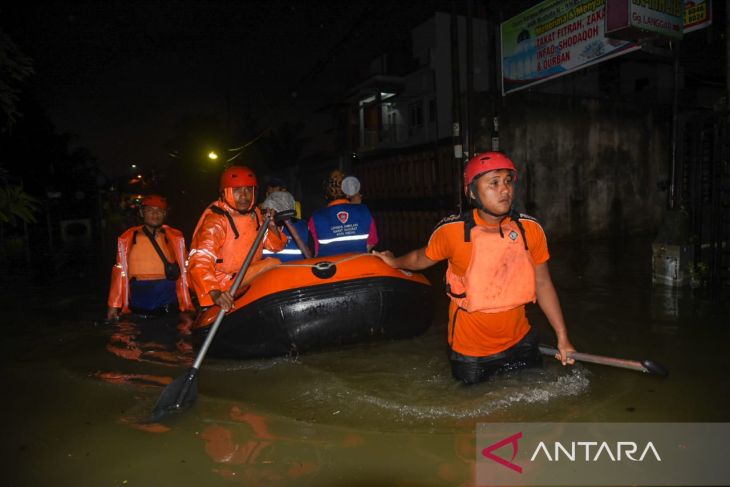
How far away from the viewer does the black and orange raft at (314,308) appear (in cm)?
442

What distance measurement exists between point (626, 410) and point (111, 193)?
48.6 m

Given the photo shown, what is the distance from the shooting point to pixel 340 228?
5047 millimetres

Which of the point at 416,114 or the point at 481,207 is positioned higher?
the point at 416,114

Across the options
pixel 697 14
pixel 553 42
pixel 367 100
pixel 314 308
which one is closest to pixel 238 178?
pixel 314 308

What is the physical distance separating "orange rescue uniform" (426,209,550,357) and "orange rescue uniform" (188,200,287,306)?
210 cm

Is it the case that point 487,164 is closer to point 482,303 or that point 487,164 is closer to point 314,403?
point 482,303

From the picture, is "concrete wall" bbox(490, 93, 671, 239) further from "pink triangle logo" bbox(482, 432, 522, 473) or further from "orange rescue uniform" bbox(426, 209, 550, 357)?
"pink triangle logo" bbox(482, 432, 522, 473)

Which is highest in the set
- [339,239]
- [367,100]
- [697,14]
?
[367,100]

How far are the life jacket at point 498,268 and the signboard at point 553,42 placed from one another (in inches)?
288

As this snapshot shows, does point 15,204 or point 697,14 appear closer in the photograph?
point 15,204

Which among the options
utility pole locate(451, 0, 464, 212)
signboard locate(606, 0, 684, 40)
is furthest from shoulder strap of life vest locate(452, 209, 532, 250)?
utility pole locate(451, 0, 464, 212)

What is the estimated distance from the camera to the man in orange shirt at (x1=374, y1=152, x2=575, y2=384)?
315cm

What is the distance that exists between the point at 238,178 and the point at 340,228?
1087 mm

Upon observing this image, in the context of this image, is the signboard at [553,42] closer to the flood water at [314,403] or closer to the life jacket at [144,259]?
the flood water at [314,403]
